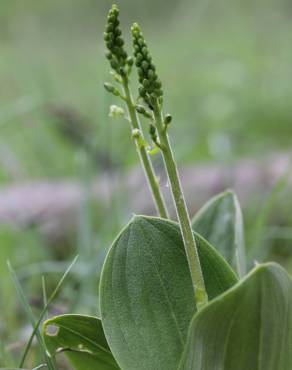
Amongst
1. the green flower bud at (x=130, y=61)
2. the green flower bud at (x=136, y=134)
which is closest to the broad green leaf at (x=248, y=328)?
the green flower bud at (x=136, y=134)

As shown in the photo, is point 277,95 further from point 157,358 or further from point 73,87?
point 157,358

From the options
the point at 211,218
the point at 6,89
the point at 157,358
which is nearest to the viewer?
the point at 157,358

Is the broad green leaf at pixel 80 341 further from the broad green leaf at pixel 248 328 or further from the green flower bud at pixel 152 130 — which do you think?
the green flower bud at pixel 152 130

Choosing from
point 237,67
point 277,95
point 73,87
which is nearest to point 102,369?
point 277,95

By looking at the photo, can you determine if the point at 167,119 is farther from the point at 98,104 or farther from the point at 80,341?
the point at 98,104

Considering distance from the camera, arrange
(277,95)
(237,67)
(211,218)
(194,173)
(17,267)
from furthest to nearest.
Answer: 1. (237,67)
2. (277,95)
3. (194,173)
4. (17,267)
5. (211,218)

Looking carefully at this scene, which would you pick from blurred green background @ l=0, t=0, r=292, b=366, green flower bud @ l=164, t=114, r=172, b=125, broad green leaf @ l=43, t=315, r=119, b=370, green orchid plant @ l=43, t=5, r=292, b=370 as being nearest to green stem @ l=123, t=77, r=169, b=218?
green orchid plant @ l=43, t=5, r=292, b=370

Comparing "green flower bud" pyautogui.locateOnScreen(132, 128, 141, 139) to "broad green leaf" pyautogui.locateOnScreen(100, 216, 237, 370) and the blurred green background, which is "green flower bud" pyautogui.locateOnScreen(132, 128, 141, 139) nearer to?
"broad green leaf" pyautogui.locateOnScreen(100, 216, 237, 370)
